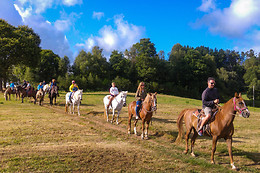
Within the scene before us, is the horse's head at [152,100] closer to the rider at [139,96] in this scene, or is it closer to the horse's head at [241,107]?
the rider at [139,96]

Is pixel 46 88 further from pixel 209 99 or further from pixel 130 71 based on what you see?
pixel 130 71

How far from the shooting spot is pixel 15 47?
1416 inches

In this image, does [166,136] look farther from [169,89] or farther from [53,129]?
[169,89]

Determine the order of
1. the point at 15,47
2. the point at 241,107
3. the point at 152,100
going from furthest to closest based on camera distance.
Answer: the point at 15,47
the point at 152,100
the point at 241,107

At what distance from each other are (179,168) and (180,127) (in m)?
2.41

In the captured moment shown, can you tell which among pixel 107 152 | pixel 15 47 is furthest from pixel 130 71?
pixel 107 152

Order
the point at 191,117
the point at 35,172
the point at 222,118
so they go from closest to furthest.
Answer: the point at 35,172 → the point at 222,118 → the point at 191,117

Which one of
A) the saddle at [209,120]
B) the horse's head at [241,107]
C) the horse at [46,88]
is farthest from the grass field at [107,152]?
the horse at [46,88]

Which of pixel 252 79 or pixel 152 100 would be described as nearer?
pixel 152 100

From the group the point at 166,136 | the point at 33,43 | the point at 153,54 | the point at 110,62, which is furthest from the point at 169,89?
the point at 166,136

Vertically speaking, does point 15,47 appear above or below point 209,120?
above

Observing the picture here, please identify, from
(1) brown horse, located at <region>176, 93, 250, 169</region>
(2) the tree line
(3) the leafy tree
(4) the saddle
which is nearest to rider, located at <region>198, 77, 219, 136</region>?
(4) the saddle

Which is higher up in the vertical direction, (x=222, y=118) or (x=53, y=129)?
(x=222, y=118)

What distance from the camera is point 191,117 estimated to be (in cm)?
822
